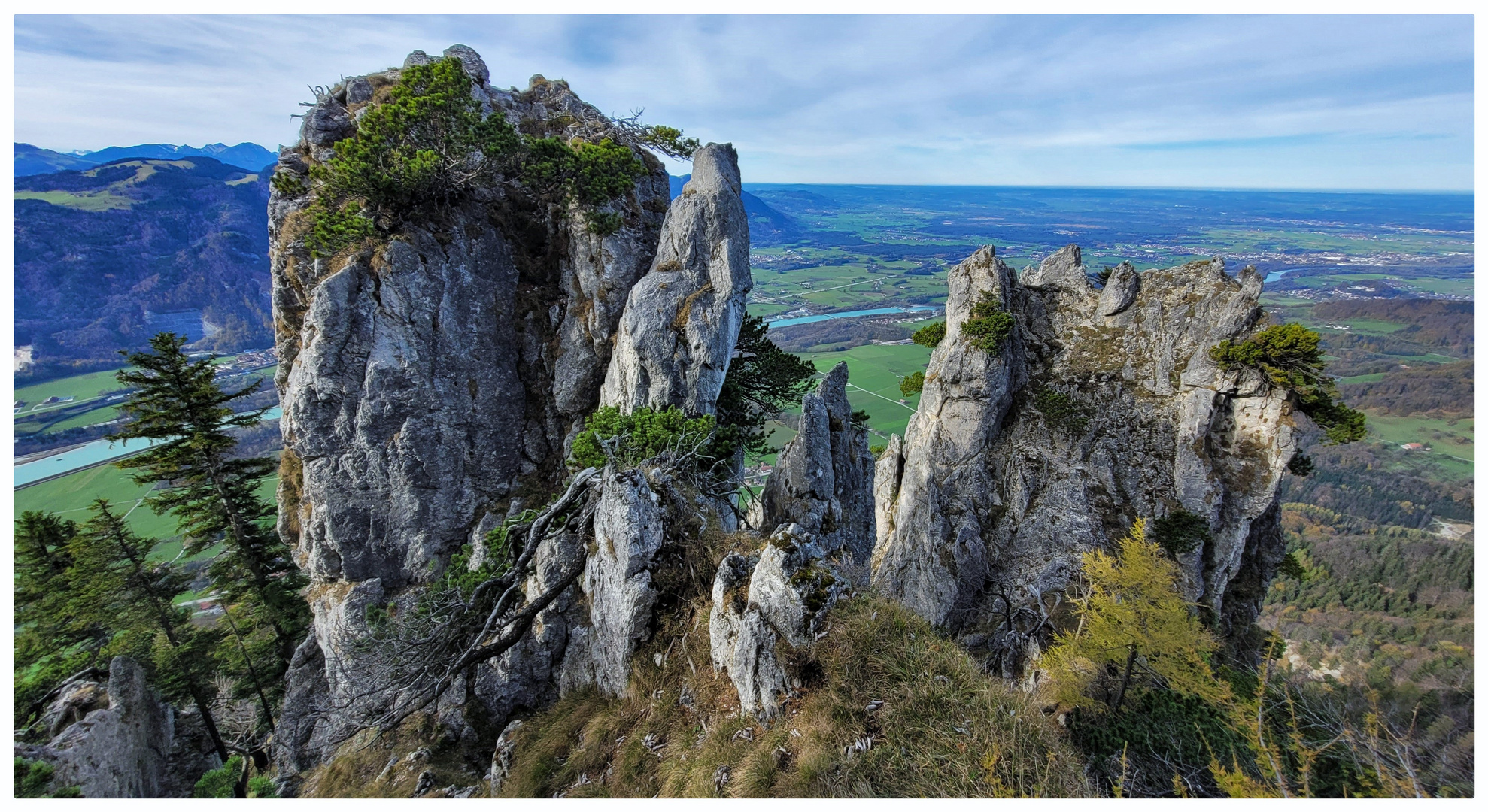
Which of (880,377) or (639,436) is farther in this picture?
(880,377)

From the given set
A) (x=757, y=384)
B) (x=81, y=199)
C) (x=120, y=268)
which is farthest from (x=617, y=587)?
(x=81, y=199)

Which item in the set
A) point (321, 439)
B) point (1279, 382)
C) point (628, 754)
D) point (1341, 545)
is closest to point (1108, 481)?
point (1279, 382)

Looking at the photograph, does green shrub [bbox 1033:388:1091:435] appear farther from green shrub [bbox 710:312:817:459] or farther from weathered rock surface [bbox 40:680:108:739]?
weathered rock surface [bbox 40:680:108:739]

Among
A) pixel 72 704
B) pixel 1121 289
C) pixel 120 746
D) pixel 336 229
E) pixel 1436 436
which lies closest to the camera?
pixel 72 704

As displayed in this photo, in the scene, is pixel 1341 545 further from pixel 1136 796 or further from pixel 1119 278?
pixel 1136 796

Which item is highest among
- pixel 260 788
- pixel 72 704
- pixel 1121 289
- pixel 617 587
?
pixel 1121 289

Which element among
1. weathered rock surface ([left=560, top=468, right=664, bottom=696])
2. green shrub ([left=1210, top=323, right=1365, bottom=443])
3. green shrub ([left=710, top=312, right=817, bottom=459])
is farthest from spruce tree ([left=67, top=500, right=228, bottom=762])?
green shrub ([left=1210, top=323, right=1365, bottom=443])

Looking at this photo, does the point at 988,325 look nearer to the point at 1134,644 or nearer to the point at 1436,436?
the point at 1134,644
